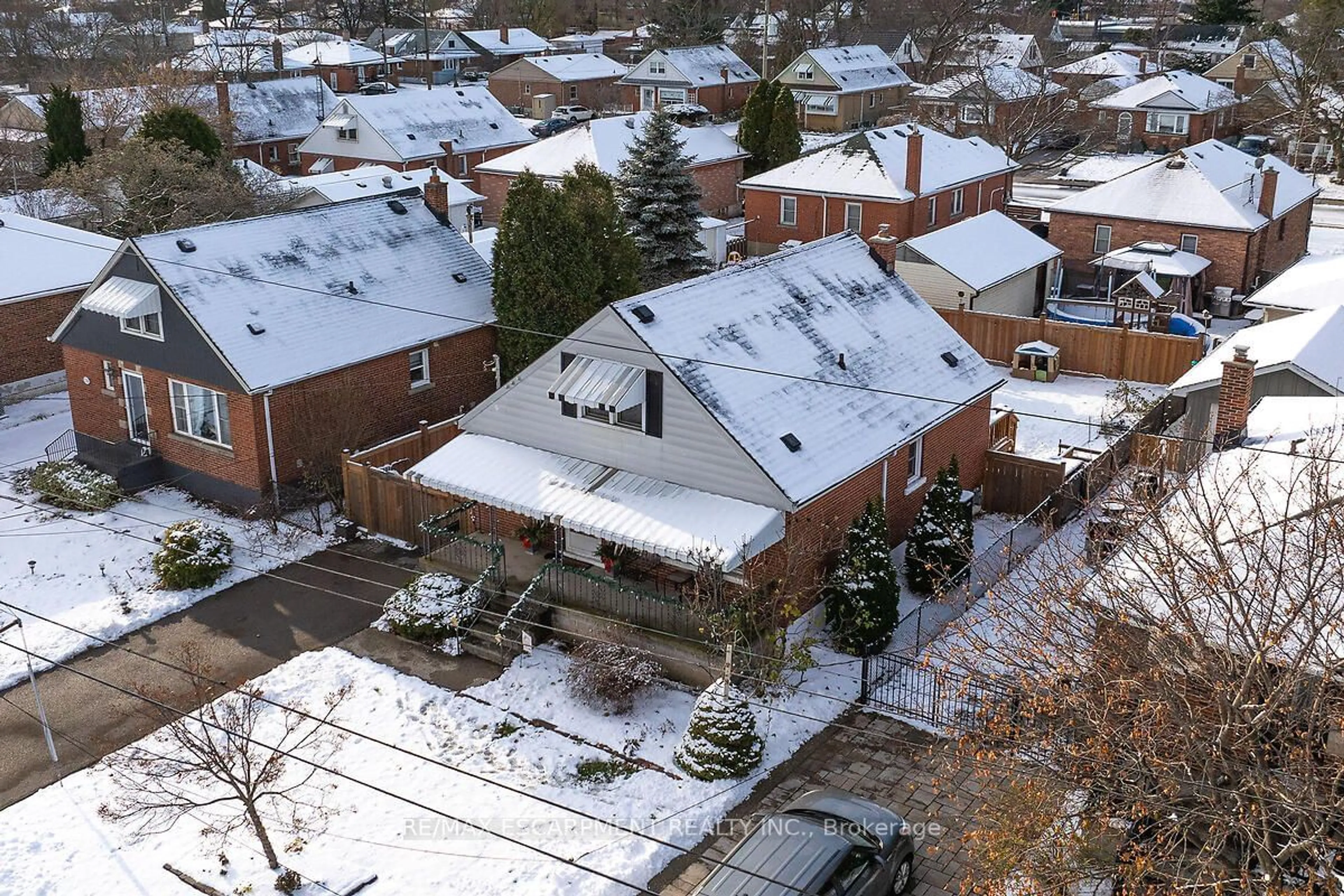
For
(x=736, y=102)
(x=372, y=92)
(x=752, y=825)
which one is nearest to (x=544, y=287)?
(x=752, y=825)

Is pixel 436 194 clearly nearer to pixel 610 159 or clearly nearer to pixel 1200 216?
pixel 610 159

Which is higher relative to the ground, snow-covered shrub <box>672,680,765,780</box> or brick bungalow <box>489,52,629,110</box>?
brick bungalow <box>489,52,629,110</box>

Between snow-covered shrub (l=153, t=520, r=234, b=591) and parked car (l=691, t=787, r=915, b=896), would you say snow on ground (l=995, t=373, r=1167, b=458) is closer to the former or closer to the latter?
parked car (l=691, t=787, r=915, b=896)

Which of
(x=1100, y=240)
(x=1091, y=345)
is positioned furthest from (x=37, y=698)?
(x=1100, y=240)

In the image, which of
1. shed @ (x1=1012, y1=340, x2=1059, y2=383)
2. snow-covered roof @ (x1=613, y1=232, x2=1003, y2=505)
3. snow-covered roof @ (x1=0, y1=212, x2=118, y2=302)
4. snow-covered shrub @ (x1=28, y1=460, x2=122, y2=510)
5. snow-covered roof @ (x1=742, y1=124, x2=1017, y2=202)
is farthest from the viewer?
snow-covered roof @ (x1=742, y1=124, x2=1017, y2=202)

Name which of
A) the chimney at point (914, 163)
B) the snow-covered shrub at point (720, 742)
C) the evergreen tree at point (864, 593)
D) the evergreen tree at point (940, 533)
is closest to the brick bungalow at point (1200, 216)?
the chimney at point (914, 163)

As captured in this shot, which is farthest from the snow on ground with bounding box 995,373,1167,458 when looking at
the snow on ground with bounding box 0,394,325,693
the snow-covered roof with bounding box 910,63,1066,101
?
the snow-covered roof with bounding box 910,63,1066,101
